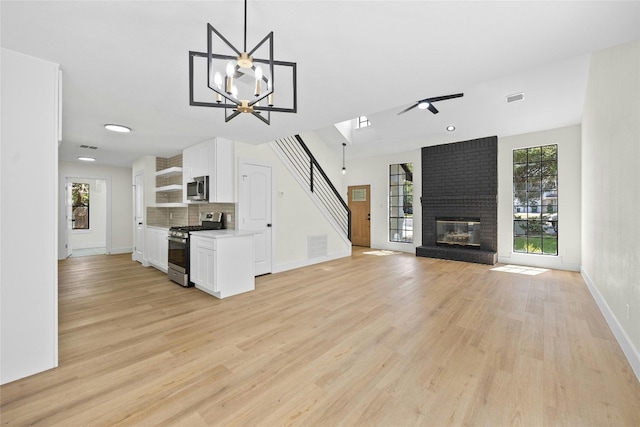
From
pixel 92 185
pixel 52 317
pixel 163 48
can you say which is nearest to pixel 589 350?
pixel 163 48

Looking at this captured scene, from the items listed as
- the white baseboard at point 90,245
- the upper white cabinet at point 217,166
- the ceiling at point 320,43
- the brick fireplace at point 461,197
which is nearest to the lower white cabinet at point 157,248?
the upper white cabinet at point 217,166

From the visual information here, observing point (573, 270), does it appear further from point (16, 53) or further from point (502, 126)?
point (16, 53)

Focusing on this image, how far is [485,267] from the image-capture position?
5.70 m

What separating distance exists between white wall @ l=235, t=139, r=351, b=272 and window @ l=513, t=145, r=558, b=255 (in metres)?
4.56

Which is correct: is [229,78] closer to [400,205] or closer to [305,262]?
[305,262]

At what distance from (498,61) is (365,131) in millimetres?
5388

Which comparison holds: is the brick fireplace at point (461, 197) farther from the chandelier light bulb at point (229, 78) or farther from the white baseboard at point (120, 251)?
the white baseboard at point (120, 251)

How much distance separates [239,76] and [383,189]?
6.58 meters

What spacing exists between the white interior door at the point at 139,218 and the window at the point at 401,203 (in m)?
6.69

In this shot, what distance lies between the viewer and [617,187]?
8.55 ft

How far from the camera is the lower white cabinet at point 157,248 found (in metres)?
5.19

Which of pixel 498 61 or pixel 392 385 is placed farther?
pixel 498 61

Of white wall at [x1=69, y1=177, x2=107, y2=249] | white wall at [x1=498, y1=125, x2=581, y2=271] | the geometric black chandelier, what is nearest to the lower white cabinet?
the geometric black chandelier

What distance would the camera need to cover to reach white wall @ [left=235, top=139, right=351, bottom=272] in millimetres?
5164
